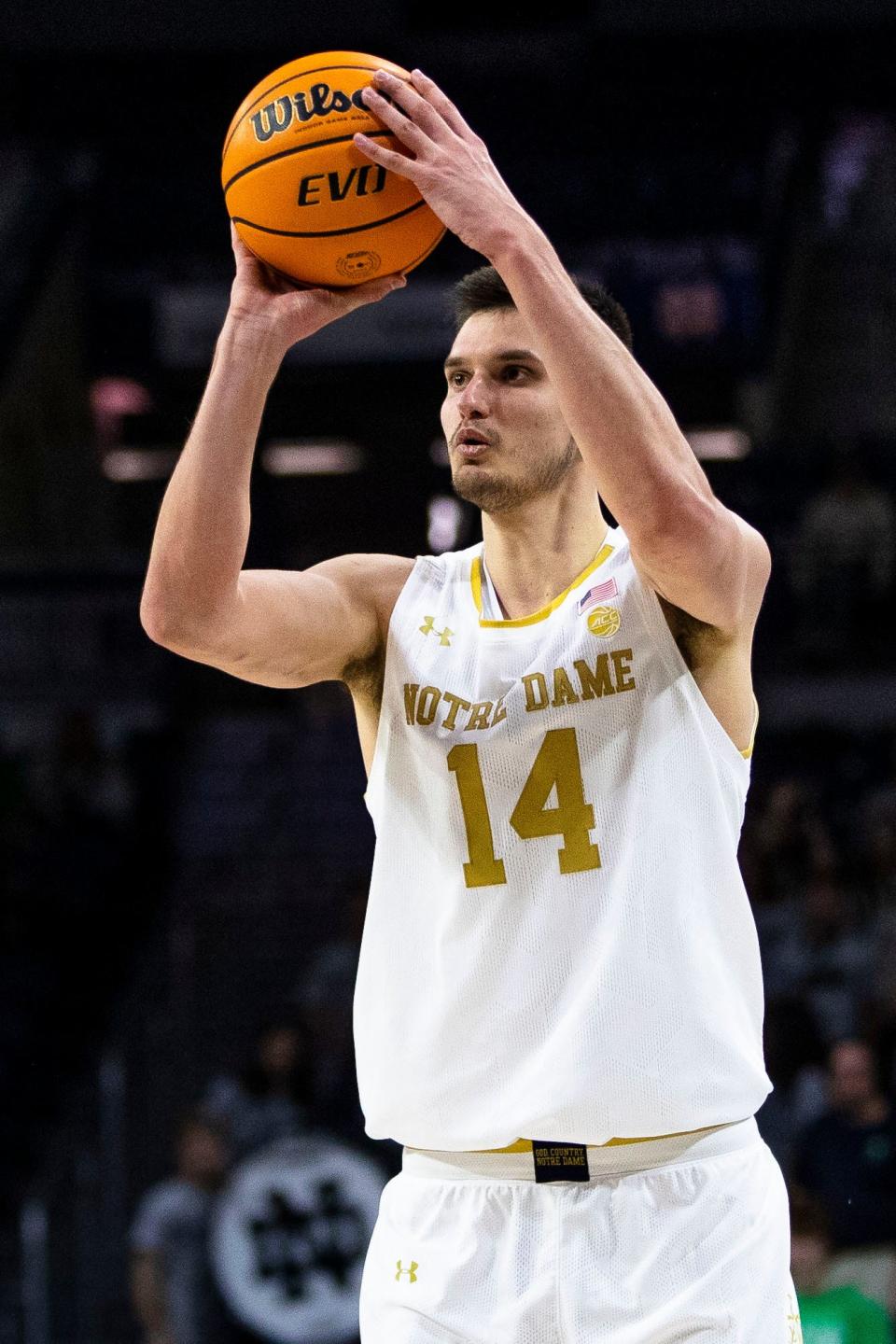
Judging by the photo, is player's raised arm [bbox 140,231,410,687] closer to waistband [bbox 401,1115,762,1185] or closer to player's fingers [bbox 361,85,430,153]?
player's fingers [bbox 361,85,430,153]

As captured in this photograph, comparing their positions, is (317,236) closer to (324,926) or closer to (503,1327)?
(503,1327)

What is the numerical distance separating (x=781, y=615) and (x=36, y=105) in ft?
31.9

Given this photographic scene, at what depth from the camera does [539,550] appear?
323cm

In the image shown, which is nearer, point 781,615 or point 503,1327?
point 503,1327

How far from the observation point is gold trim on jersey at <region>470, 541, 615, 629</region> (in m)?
3.14

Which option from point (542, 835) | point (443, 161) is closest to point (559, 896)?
point (542, 835)

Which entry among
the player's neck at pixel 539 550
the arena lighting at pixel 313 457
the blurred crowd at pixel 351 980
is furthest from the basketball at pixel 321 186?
the arena lighting at pixel 313 457

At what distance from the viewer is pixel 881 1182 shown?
7.72 m

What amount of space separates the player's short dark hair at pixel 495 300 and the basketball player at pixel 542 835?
0.04 m

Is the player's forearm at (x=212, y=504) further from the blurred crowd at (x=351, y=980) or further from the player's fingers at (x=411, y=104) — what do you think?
the blurred crowd at (x=351, y=980)

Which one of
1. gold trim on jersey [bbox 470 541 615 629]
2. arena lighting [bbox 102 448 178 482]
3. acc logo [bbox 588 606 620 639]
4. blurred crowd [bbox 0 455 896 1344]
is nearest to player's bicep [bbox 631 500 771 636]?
acc logo [bbox 588 606 620 639]

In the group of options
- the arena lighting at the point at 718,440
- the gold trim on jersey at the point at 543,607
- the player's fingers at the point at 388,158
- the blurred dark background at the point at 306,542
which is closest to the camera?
the player's fingers at the point at 388,158

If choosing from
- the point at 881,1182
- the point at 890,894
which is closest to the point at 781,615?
the point at 890,894

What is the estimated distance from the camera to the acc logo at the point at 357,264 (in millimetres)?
3021
